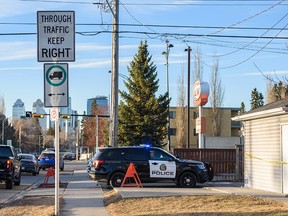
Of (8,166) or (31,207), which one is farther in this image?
(8,166)

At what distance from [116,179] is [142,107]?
2936 centimetres

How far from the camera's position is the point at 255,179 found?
1945cm

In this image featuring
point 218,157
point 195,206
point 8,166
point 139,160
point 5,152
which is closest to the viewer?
point 195,206

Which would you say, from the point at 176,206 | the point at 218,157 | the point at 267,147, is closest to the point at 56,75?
the point at 176,206

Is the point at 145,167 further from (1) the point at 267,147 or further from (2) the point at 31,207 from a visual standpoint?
(2) the point at 31,207

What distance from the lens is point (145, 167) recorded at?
69.6 ft

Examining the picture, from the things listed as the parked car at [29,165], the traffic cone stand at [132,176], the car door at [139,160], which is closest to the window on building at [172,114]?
the parked car at [29,165]

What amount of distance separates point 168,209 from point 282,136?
582 centimetres

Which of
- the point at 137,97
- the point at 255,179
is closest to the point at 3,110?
the point at 137,97

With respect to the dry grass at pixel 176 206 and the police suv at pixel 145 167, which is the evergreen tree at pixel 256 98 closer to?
the police suv at pixel 145 167

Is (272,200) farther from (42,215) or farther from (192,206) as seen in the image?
(42,215)

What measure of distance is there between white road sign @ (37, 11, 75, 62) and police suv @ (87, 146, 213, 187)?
10.4m

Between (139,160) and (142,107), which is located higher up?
(142,107)

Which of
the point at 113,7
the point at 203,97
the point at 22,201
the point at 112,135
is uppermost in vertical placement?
the point at 113,7
